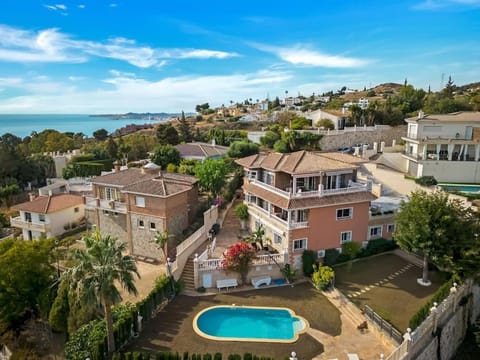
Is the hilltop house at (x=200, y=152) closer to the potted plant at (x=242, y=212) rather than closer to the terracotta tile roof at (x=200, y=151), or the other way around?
the terracotta tile roof at (x=200, y=151)

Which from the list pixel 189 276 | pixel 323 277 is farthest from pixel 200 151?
pixel 323 277

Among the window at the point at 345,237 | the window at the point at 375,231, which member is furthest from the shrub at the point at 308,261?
the window at the point at 375,231

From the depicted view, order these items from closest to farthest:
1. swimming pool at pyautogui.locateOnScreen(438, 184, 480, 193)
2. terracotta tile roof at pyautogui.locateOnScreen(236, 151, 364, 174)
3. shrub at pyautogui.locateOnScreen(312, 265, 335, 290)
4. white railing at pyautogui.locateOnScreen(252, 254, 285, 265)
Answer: shrub at pyautogui.locateOnScreen(312, 265, 335, 290), white railing at pyautogui.locateOnScreen(252, 254, 285, 265), terracotta tile roof at pyautogui.locateOnScreen(236, 151, 364, 174), swimming pool at pyautogui.locateOnScreen(438, 184, 480, 193)

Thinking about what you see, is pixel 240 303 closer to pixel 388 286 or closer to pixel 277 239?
pixel 277 239

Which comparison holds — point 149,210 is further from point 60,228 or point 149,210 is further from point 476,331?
point 476,331

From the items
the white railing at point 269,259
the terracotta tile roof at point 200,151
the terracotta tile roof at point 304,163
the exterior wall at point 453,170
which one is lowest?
the white railing at point 269,259

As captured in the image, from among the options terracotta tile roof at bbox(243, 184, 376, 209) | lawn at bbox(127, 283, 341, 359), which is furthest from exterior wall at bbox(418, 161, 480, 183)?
lawn at bbox(127, 283, 341, 359)

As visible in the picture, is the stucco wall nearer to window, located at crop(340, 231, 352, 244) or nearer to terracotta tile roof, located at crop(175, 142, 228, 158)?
terracotta tile roof, located at crop(175, 142, 228, 158)

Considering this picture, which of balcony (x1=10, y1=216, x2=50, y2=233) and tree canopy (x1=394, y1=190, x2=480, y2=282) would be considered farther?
balcony (x1=10, y1=216, x2=50, y2=233)
